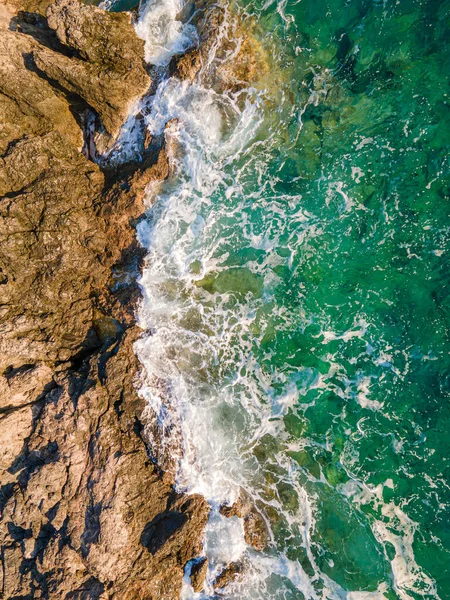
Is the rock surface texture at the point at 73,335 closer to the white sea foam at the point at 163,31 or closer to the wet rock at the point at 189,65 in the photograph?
the white sea foam at the point at 163,31

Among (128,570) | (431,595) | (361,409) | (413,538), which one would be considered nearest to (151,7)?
(361,409)

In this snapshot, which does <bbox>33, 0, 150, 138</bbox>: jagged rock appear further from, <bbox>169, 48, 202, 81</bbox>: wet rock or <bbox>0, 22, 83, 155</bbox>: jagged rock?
<bbox>169, 48, 202, 81</bbox>: wet rock

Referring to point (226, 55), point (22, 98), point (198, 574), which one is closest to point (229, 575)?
point (198, 574)

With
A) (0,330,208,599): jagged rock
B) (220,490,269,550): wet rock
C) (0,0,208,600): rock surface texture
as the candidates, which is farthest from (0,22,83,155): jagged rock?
(220,490,269,550): wet rock

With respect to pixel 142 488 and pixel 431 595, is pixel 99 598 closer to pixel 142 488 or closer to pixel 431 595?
pixel 142 488

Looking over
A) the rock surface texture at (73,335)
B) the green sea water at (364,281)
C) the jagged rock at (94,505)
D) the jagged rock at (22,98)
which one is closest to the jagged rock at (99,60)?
the rock surface texture at (73,335)

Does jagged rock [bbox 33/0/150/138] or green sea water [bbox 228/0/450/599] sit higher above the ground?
jagged rock [bbox 33/0/150/138]
